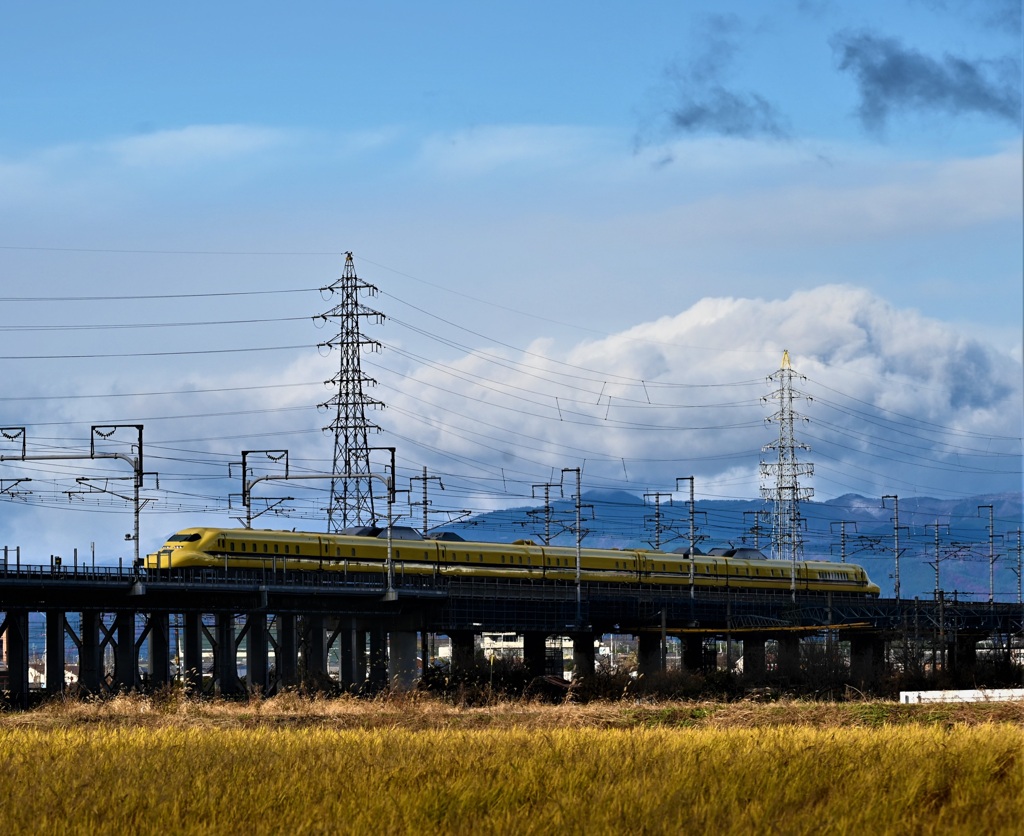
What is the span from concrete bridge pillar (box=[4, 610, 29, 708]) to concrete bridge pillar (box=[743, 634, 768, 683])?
47.4 meters

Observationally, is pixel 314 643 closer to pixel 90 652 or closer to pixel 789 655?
pixel 90 652

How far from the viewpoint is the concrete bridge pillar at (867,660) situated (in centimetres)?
9925

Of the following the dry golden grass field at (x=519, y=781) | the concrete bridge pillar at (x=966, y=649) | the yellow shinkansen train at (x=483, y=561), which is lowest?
the concrete bridge pillar at (x=966, y=649)

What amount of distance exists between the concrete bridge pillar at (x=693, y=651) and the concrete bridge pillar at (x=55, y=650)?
5412 cm

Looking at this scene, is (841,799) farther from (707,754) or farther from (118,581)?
(118,581)

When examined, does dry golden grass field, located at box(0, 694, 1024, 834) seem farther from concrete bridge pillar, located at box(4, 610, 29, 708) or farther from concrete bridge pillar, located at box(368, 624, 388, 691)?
concrete bridge pillar, located at box(368, 624, 388, 691)

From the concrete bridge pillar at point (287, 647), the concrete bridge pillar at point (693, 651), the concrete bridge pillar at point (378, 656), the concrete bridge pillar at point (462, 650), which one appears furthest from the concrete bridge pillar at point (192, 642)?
the concrete bridge pillar at point (693, 651)

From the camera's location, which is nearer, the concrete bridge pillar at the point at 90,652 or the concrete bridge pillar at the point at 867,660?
the concrete bridge pillar at the point at 90,652

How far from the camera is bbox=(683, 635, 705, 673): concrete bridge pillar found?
126 metres

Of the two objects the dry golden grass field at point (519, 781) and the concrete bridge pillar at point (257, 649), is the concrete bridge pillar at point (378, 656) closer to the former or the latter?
the concrete bridge pillar at point (257, 649)

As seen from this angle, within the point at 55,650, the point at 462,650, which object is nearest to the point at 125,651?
the point at 55,650

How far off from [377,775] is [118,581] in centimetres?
5717

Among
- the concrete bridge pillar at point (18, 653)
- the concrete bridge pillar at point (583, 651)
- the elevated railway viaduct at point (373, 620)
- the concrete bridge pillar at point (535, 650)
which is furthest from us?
the concrete bridge pillar at point (535, 650)

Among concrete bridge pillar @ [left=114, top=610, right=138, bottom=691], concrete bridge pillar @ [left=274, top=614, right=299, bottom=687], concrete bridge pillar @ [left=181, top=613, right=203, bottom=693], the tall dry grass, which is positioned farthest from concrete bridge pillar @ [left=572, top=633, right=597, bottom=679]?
the tall dry grass
